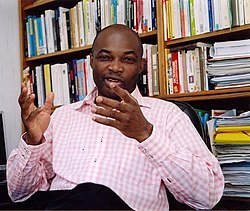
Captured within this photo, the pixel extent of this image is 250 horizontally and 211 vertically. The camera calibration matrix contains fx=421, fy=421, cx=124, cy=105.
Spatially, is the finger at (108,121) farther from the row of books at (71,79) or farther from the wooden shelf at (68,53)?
the wooden shelf at (68,53)

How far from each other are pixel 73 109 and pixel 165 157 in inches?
21.6

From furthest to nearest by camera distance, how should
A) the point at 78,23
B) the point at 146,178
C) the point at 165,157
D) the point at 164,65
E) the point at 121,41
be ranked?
the point at 78,23 → the point at 164,65 → the point at 121,41 → the point at 146,178 → the point at 165,157

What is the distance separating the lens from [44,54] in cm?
229

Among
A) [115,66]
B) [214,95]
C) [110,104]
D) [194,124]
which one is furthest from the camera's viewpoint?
[214,95]

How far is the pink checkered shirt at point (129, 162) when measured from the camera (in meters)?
1.20

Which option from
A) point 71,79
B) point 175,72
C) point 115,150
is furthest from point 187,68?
point 71,79

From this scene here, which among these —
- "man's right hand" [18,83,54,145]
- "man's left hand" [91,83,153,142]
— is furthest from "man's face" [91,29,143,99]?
"man's left hand" [91,83,153,142]

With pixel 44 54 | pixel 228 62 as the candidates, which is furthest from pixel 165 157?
pixel 44 54

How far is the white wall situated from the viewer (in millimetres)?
2359

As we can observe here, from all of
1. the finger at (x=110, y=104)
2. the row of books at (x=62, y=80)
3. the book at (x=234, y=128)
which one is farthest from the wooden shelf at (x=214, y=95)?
the finger at (x=110, y=104)

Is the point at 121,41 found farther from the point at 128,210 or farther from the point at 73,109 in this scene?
the point at 128,210

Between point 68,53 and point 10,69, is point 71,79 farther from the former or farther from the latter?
point 10,69

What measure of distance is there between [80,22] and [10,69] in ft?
1.75

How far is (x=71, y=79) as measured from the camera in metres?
2.18
